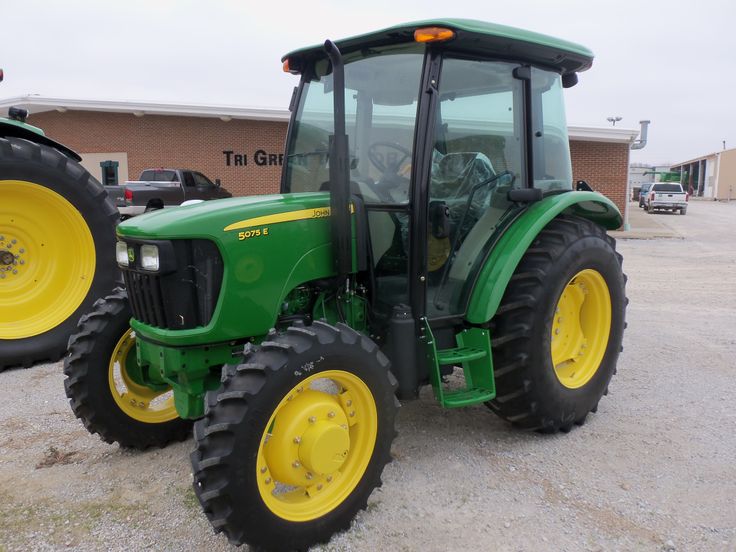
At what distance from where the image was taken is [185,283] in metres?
2.54

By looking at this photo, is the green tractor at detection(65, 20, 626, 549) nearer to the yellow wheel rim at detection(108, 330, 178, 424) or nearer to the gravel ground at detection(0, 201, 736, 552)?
the yellow wheel rim at detection(108, 330, 178, 424)

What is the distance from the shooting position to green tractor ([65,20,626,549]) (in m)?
2.44

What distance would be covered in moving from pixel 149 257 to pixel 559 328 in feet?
7.85

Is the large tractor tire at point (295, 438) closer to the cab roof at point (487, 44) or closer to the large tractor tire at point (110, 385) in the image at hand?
the large tractor tire at point (110, 385)

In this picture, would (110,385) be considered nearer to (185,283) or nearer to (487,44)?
(185,283)

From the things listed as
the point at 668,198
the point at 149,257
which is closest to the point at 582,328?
the point at 149,257

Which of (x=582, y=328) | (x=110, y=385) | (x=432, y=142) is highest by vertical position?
(x=432, y=142)

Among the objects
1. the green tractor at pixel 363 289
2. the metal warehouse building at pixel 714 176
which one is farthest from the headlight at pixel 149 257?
the metal warehouse building at pixel 714 176

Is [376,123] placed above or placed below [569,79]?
below

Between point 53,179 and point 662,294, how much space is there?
6972mm

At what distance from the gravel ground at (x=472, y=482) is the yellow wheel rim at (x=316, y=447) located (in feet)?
0.65

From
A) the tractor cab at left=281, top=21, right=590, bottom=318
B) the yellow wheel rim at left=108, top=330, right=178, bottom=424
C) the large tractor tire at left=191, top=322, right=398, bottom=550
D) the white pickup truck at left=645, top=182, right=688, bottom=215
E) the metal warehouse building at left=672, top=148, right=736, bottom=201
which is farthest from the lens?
the metal warehouse building at left=672, top=148, right=736, bottom=201

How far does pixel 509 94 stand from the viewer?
3350 mm

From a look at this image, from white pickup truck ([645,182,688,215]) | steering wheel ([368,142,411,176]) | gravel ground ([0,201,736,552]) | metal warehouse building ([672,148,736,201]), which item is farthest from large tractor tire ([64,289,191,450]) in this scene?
metal warehouse building ([672,148,736,201])
